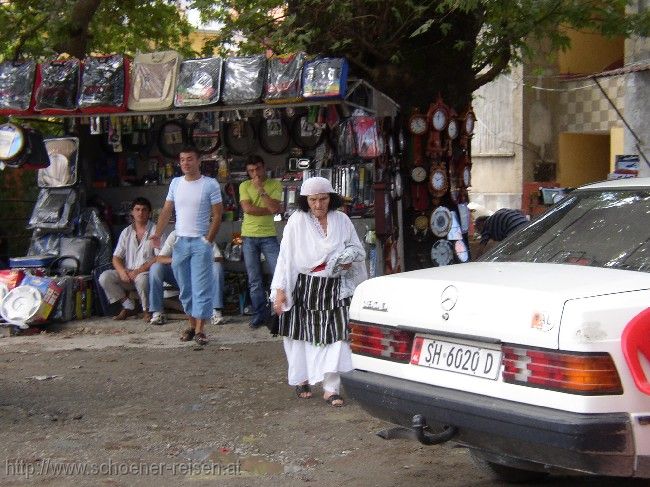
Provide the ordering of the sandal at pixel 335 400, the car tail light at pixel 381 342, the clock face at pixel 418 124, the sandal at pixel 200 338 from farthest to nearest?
the clock face at pixel 418 124 < the sandal at pixel 200 338 < the sandal at pixel 335 400 < the car tail light at pixel 381 342

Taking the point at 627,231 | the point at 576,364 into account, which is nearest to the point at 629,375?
the point at 576,364

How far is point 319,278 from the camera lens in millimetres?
6754

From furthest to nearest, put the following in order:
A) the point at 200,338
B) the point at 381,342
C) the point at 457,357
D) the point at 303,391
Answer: the point at 200,338
the point at 303,391
the point at 381,342
the point at 457,357

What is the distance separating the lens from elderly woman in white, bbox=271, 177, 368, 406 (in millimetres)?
6719

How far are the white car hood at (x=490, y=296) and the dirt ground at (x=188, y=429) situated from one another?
3.65ft

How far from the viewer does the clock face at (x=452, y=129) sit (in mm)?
10776

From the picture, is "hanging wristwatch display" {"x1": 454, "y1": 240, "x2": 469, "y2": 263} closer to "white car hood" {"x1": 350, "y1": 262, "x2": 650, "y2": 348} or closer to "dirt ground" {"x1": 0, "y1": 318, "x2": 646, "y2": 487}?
"dirt ground" {"x1": 0, "y1": 318, "x2": 646, "y2": 487}

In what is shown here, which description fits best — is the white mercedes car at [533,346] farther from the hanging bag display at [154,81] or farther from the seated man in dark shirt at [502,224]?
the hanging bag display at [154,81]

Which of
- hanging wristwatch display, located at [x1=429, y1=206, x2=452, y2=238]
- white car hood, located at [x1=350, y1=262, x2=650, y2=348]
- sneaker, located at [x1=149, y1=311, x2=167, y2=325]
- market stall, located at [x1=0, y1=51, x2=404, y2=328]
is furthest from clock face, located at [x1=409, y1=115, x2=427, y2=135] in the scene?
white car hood, located at [x1=350, y1=262, x2=650, y2=348]

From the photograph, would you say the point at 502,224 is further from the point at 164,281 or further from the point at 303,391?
the point at 164,281

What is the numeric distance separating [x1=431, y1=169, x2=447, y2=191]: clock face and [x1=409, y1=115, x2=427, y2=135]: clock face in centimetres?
49

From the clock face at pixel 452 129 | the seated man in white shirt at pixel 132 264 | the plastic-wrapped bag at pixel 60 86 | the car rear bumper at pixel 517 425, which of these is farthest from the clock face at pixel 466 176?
the car rear bumper at pixel 517 425

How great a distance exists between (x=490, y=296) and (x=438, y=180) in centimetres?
664

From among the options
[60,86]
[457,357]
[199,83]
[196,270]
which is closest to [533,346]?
[457,357]
